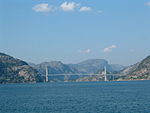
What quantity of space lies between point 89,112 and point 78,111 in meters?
4.22

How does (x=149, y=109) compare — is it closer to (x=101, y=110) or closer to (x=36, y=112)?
(x=101, y=110)

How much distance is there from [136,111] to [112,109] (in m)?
8.60

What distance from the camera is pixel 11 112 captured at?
110 metres

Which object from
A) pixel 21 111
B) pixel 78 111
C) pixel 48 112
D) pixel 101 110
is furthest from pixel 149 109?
pixel 21 111

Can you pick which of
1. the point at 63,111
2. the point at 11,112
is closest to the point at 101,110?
the point at 63,111

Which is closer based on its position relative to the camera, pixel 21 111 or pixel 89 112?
pixel 89 112

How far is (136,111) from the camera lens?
10538cm

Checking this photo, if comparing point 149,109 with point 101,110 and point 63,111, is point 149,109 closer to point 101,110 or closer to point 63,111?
point 101,110

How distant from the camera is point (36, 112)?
353 feet

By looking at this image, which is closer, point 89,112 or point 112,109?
point 89,112

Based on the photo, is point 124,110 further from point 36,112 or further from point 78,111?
point 36,112

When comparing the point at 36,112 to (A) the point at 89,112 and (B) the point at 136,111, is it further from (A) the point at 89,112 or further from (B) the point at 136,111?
(B) the point at 136,111

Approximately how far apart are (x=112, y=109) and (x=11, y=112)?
95.5 feet

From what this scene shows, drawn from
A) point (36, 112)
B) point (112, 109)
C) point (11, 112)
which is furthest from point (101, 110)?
point (11, 112)
